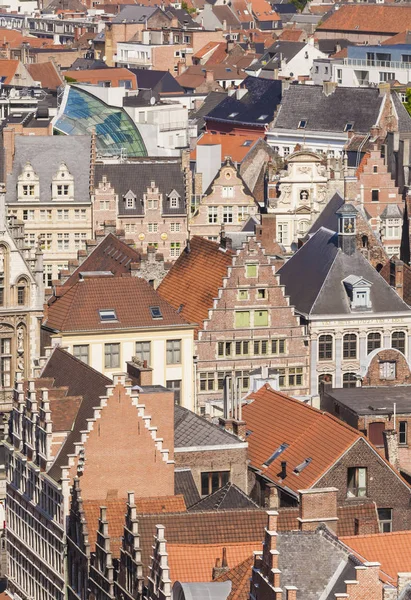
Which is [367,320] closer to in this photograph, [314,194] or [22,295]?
[22,295]

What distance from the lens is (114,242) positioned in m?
103

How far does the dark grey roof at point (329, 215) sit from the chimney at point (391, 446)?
3399 cm

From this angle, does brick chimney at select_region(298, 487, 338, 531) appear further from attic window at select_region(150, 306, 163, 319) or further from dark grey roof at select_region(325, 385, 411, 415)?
attic window at select_region(150, 306, 163, 319)

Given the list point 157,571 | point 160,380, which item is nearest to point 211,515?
point 157,571

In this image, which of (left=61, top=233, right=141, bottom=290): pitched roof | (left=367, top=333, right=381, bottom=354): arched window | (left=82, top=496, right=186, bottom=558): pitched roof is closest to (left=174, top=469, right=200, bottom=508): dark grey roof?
(left=82, top=496, right=186, bottom=558): pitched roof

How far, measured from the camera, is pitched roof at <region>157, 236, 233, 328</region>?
9594cm

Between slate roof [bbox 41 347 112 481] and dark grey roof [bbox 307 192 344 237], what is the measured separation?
3239 cm

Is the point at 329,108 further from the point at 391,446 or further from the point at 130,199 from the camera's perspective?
the point at 391,446

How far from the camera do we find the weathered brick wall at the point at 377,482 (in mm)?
72375

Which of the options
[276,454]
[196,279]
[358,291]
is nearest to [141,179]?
[196,279]

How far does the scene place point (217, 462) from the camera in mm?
76000

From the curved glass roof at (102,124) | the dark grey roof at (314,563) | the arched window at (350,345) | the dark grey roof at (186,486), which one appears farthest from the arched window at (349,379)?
the curved glass roof at (102,124)

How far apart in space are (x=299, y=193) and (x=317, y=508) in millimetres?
67503

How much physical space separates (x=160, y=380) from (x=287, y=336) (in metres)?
6.17
